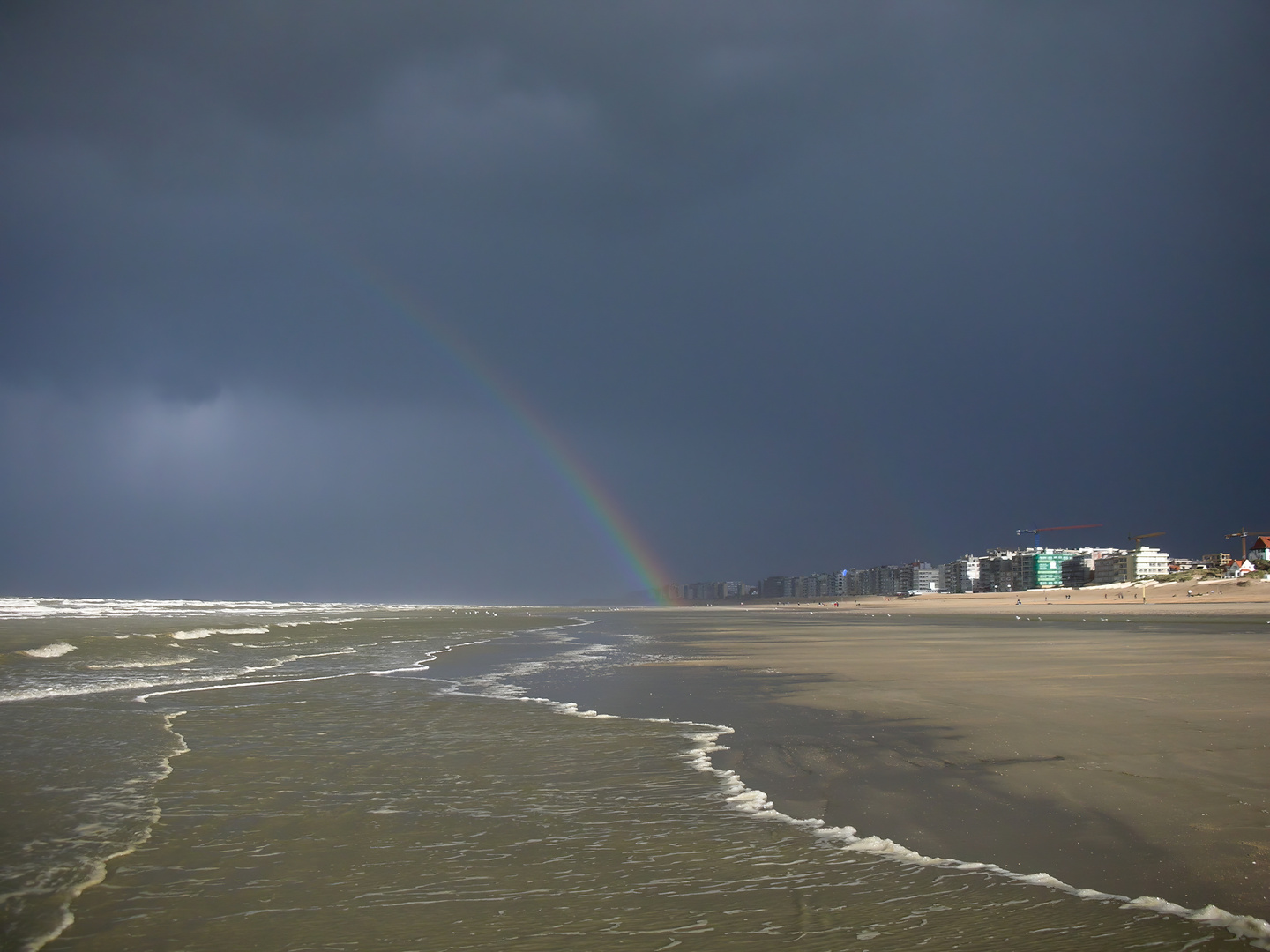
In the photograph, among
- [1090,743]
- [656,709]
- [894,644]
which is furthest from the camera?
[894,644]

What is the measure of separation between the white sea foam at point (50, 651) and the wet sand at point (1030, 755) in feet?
56.3

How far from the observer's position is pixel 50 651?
23.3 m

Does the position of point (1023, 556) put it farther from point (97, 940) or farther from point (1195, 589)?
point (97, 940)

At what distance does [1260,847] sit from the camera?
5098 millimetres

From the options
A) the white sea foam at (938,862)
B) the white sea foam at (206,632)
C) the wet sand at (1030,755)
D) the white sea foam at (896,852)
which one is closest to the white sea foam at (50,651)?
the white sea foam at (206,632)

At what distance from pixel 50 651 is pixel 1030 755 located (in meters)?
26.5

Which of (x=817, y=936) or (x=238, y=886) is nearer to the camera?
(x=817, y=936)

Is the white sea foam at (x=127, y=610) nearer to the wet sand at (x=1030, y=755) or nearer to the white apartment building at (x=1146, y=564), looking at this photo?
the wet sand at (x=1030, y=755)

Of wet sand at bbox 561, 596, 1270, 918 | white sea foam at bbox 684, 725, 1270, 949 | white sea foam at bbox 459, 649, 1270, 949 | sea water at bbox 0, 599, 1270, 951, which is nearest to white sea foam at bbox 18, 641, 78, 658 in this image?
sea water at bbox 0, 599, 1270, 951

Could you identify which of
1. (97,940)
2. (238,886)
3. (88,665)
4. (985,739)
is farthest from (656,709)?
(88,665)

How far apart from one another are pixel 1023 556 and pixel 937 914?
646 feet

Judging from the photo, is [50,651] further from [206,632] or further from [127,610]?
[127,610]

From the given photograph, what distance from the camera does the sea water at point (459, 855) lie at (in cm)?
405

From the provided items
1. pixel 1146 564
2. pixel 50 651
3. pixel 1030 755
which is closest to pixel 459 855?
pixel 1030 755
